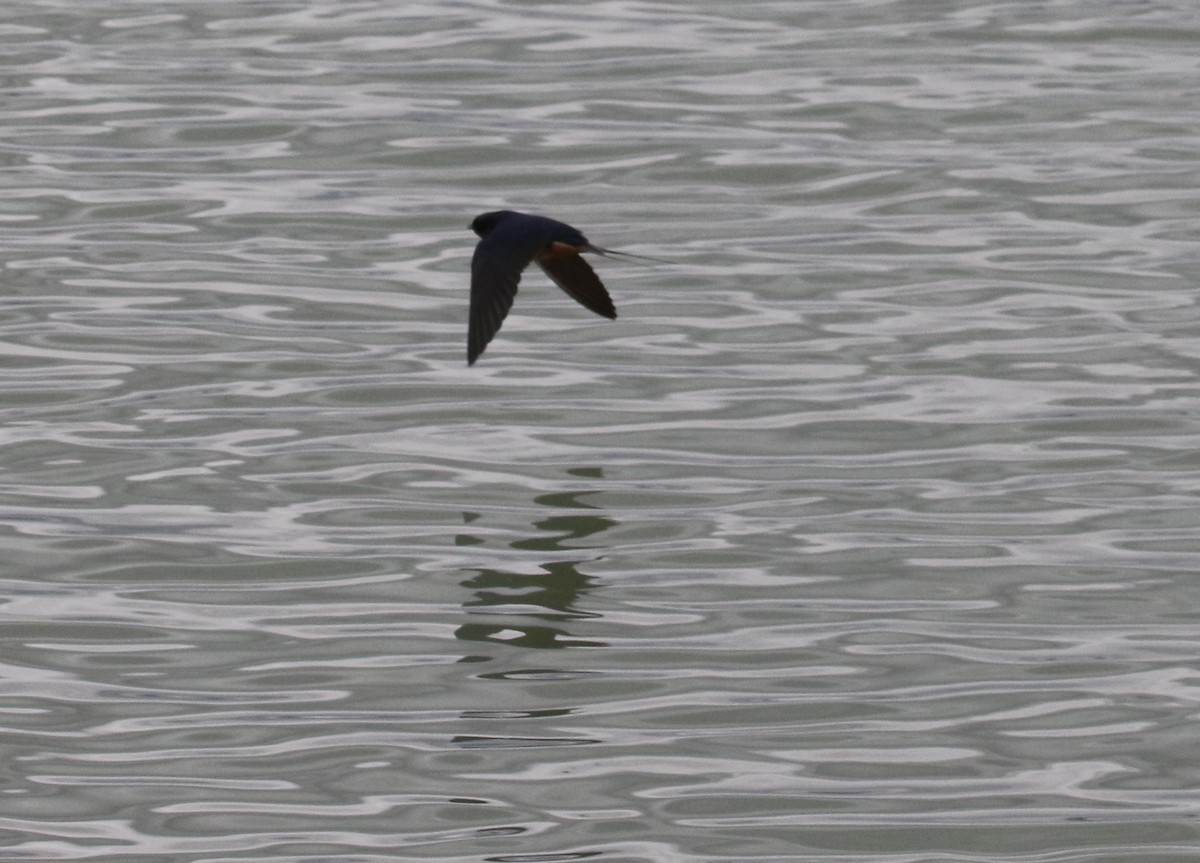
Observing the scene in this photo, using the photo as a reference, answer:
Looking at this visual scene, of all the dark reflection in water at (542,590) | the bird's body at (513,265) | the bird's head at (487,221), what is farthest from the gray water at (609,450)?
the bird's head at (487,221)

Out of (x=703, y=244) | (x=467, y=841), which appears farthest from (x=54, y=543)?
(x=703, y=244)

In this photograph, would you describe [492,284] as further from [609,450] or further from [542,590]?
[542,590]

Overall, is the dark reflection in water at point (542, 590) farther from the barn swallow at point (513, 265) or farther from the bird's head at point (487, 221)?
the bird's head at point (487, 221)

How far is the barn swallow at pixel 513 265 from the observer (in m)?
8.17

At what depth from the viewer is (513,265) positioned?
8.38 meters

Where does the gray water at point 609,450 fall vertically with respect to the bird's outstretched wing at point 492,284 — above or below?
below

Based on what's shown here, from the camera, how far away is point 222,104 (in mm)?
13883

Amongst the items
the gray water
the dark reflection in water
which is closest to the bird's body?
the gray water

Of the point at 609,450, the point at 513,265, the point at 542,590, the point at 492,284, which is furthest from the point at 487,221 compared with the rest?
the point at 542,590

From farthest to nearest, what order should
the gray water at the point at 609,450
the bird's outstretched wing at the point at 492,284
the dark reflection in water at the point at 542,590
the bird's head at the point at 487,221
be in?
the bird's head at the point at 487,221, the bird's outstretched wing at the point at 492,284, the dark reflection in water at the point at 542,590, the gray water at the point at 609,450

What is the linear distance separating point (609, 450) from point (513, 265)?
76 centimetres

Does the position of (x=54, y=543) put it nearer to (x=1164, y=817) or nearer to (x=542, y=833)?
(x=542, y=833)

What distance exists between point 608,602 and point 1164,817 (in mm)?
1972

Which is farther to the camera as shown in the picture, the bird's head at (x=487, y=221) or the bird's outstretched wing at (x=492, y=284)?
the bird's head at (x=487, y=221)
